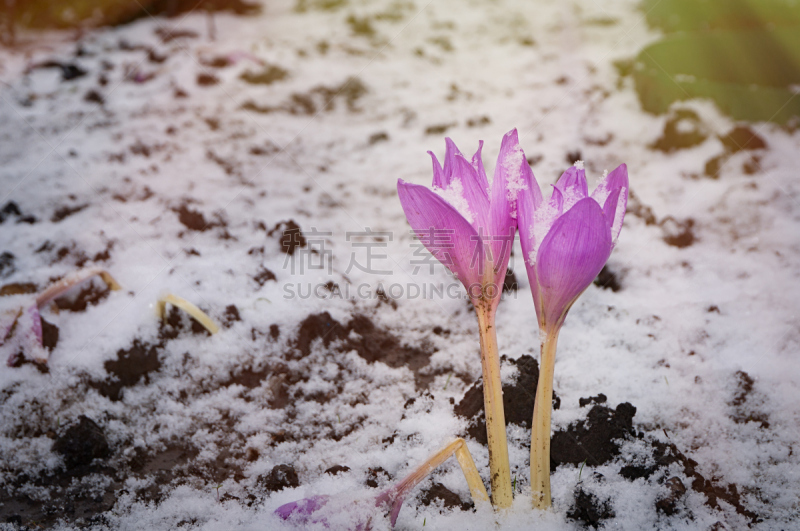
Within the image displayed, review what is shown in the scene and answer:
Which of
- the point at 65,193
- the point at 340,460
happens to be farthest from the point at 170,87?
the point at 340,460

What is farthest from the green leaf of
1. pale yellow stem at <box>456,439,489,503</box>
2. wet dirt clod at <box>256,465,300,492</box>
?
wet dirt clod at <box>256,465,300,492</box>

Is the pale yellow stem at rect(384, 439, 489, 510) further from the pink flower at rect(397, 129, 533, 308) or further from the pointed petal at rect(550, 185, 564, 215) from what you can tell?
the pointed petal at rect(550, 185, 564, 215)

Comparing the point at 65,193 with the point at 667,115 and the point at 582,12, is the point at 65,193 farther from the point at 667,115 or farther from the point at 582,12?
the point at 582,12

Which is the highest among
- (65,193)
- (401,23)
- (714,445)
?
(401,23)

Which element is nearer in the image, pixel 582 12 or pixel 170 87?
pixel 170 87

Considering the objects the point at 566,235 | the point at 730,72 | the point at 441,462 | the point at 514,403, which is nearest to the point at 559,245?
the point at 566,235

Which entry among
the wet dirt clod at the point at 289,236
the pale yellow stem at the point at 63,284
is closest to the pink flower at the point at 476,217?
the wet dirt clod at the point at 289,236

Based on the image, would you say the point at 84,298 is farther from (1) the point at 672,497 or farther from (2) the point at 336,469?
(1) the point at 672,497
